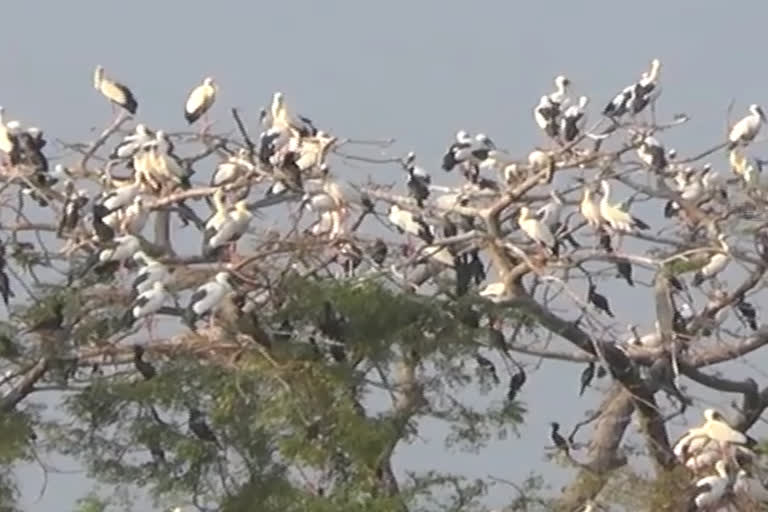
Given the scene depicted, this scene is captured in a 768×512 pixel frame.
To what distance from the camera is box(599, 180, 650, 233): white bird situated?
6398 mm

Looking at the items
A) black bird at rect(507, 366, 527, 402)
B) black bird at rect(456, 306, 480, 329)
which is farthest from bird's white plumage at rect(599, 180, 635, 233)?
black bird at rect(456, 306, 480, 329)

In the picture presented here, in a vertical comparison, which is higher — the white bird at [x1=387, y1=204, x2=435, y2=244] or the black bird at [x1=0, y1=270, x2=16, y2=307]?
the white bird at [x1=387, y1=204, x2=435, y2=244]

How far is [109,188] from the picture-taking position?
5926mm

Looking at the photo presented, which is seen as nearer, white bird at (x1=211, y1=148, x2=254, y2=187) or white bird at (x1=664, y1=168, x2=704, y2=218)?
white bird at (x1=211, y1=148, x2=254, y2=187)

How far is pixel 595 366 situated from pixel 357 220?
849 mm

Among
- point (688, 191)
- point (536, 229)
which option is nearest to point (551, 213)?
point (536, 229)

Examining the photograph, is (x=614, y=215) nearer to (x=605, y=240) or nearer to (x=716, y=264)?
(x=605, y=240)

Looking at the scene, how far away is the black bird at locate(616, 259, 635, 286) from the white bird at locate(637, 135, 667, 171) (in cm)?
31

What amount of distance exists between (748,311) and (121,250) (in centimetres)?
203

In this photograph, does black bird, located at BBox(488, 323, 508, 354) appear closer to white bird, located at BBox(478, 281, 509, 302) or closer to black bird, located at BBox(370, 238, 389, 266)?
white bird, located at BBox(478, 281, 509, 302)

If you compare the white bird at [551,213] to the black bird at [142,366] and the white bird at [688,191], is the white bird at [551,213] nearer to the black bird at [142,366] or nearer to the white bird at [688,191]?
the white bird at [688,191]

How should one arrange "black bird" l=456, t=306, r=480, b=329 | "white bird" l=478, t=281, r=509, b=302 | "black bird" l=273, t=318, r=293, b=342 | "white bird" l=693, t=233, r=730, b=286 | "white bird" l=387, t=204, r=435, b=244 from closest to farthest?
1. "black bird" l=273, t=318, r=293, b=342
2. "black bird" l=456, t=306, r=480, b=329
3. "white bird" l=478, t=281, r=509, b=302
4. "white bird" l=387, t=204, r=435, b=244
5. "white bird" l=693, t=233, r=730, b=286

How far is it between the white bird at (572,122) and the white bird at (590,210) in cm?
20

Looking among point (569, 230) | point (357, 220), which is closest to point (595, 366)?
point (569, 230)
